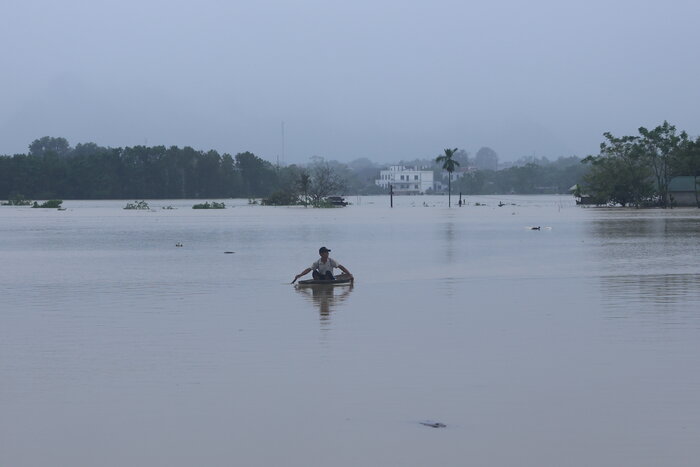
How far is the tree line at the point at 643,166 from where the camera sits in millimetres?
101744

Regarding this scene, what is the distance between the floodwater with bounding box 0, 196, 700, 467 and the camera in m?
8.84

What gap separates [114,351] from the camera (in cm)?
1407

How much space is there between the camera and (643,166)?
104875 millimetres

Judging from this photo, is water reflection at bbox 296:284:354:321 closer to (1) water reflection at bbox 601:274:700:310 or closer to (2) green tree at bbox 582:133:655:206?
(1) water reflection at bbox 601:274:700:310

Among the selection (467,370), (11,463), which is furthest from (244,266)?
(11,463)

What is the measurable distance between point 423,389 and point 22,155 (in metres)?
186

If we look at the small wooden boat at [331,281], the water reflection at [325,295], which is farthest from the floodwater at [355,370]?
the small wooden boat at [331,281]

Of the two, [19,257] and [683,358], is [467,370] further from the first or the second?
Result: [19,257]

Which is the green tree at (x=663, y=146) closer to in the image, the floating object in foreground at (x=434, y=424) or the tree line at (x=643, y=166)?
the tree line at (x=643, y=166)

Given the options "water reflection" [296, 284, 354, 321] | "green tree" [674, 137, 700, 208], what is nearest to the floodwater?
"water reflection" [296, 284, 354, 321]

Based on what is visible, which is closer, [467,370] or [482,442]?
[482,442]

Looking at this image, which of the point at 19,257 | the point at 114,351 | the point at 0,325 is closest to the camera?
the point at 114,351

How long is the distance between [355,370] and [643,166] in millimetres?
97910

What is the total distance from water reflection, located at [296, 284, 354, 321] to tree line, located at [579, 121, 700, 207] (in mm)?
82193
